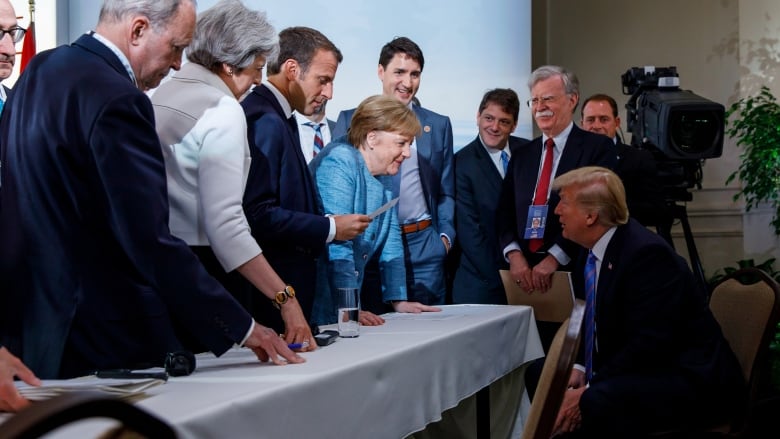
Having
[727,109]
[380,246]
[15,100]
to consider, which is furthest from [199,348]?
[727,109]

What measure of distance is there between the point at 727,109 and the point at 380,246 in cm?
401

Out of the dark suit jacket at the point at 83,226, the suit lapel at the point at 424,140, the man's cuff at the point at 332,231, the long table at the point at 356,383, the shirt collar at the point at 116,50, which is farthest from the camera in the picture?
the suit lapel at the point at 424,140

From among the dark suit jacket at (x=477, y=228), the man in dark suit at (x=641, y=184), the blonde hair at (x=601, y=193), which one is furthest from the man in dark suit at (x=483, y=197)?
the blonde hair at (x=601, y=193)

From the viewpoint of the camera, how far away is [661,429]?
229 centimetres

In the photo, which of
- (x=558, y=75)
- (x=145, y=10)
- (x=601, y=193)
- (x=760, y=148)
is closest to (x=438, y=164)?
(x=558, y=75)

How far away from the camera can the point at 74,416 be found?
2.09ft

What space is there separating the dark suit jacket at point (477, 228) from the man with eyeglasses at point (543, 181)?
75 mm

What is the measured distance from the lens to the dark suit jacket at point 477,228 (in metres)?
3.52

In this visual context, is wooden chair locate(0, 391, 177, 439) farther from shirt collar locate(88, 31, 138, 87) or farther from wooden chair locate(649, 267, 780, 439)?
wooden chair locate(649, 267, 780, 439)

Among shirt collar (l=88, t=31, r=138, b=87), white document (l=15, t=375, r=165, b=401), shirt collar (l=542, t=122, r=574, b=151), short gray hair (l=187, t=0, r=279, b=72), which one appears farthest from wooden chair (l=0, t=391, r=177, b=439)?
shirt collar (l=542, t=122, r=574, b=151)

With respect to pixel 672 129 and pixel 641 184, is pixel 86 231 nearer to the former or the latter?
pixel 641 184

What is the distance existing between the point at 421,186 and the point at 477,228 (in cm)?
36

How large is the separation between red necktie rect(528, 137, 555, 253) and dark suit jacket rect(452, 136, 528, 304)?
5.5 inches

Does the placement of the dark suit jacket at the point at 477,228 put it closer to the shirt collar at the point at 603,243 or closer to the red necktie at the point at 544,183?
the red necktie at the point at 544,183
